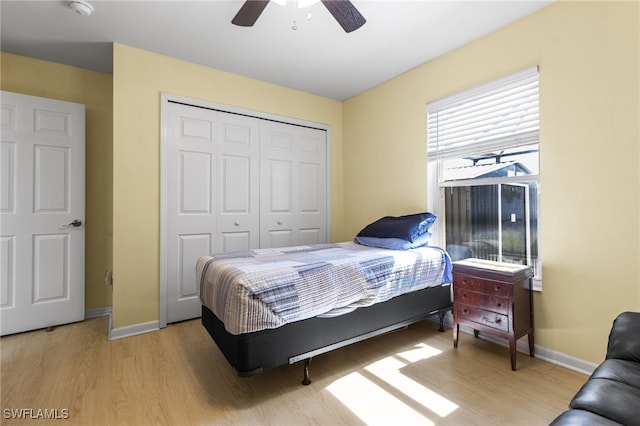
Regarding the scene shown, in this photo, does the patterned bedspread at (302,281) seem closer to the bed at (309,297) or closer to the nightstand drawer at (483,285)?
the bed at (309,297)

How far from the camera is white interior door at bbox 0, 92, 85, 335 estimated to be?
8.76ft

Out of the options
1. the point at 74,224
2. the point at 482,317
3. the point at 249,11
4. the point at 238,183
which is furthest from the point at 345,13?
the point at 74,224

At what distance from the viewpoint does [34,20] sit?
7.65 ft

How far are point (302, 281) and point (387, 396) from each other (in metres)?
0.86

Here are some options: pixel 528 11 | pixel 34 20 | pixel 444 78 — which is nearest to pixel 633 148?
pixel 528 11

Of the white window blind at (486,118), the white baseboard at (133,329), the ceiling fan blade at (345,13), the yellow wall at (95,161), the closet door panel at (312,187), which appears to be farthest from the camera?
the closet door panel at (312,187)

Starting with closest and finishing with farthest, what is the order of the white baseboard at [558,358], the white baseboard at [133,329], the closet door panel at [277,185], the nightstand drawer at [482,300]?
the white baseboard at [558,358], the nightstand drawer at [482,300], the white baseboard at [133,329], the closet door panel at [277,185]

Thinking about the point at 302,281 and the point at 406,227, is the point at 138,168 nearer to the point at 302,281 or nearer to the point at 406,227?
the point at 302,281

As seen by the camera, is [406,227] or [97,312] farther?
[97,312]

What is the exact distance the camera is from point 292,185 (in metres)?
3.75

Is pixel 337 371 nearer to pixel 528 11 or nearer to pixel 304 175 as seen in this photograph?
pixel 304 175

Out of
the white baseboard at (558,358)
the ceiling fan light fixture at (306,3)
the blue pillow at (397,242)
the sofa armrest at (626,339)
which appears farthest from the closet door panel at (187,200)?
the sofa armrest at (626,339)

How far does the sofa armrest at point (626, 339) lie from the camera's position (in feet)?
4.08

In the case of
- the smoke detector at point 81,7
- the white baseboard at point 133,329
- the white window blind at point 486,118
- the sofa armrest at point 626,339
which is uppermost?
the smoke detector at point 81,7
